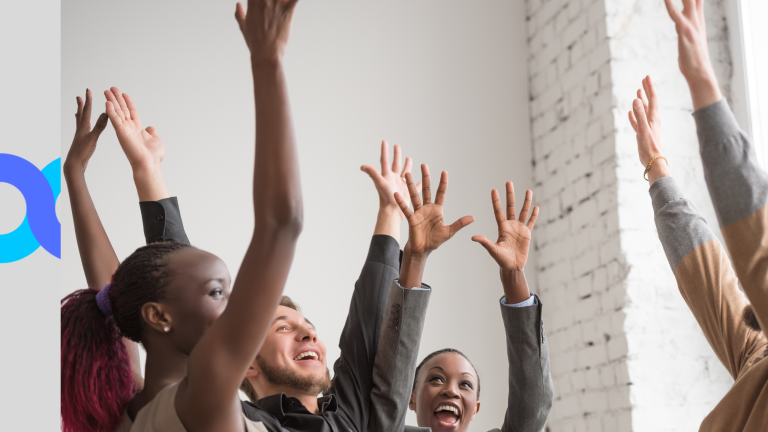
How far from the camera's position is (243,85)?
294 cm

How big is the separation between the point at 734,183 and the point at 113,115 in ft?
4.06

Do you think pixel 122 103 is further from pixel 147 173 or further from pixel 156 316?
pixel 156 316

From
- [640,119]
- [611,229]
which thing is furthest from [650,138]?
[611,229]

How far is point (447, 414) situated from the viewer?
198 cm

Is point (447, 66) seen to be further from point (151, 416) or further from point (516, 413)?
point (151, 416)

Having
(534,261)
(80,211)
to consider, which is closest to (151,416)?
(80,211)

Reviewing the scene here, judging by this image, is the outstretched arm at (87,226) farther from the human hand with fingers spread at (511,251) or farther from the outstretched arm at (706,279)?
the outstretched arm at (706,279)

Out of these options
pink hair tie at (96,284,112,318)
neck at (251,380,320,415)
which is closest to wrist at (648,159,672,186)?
neck at (251,380,320,415)

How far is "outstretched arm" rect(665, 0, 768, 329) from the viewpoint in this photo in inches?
40.6

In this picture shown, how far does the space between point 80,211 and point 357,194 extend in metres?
1.55

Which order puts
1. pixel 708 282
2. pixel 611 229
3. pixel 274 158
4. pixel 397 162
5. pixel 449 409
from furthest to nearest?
pixel 611 229 → pixel 449 409 → pixel 397 162 → pixel 708 282 → pixel 274 158

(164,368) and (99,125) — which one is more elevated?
(99,125)

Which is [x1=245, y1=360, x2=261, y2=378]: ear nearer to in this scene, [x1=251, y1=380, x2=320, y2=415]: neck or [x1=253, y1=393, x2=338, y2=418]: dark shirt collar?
[x1=251, y1=380, x2=320, y2=415]: neck

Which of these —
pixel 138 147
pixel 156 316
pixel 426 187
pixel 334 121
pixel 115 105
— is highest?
pixel 334 121
